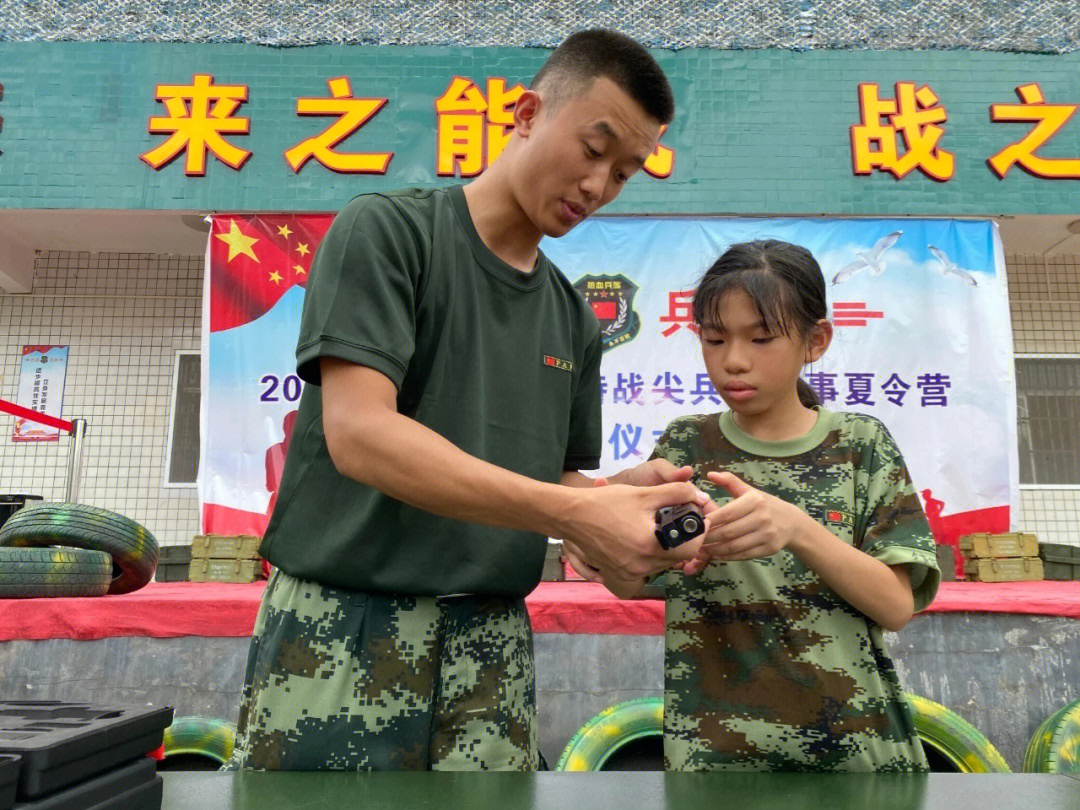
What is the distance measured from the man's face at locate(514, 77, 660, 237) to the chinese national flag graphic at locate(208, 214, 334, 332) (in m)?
3.79

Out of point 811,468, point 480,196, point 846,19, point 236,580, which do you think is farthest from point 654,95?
point 846,19

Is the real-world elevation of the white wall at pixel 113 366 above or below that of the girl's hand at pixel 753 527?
above

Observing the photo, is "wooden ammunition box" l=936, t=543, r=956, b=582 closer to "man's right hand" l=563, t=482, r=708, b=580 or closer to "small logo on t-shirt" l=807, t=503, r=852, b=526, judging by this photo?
"small logo on t-shirt" l=807, t=503, r=852, b=526

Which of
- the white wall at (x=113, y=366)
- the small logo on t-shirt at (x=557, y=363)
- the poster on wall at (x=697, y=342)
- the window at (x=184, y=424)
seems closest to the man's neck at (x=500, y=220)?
the small logo on t-shirt at (x=557, y=363)

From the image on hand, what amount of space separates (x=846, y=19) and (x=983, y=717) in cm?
400

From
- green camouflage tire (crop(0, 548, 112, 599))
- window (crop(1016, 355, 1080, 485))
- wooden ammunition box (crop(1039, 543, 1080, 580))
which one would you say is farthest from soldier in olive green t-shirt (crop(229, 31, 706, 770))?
window (crop(1016, 355, 1080, 485))

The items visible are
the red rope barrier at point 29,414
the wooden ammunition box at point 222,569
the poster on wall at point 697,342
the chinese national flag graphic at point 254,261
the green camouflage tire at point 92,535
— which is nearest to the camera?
the green camouflage tire at point 92,535

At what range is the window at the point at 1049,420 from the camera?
530 centimetres

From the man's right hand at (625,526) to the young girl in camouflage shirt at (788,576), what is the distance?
102 millimetres

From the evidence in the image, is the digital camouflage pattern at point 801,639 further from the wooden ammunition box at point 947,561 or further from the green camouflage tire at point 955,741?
the wooden ammunition box at point 947,561

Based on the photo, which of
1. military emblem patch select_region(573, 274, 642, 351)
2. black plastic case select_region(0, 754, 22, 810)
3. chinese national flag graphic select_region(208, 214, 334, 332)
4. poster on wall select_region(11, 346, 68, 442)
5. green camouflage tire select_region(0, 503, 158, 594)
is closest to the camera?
black plastic case select_region(0, 754, 22, 810)

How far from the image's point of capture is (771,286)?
125 cm

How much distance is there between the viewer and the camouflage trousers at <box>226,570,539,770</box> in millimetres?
1001

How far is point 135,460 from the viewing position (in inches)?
214
